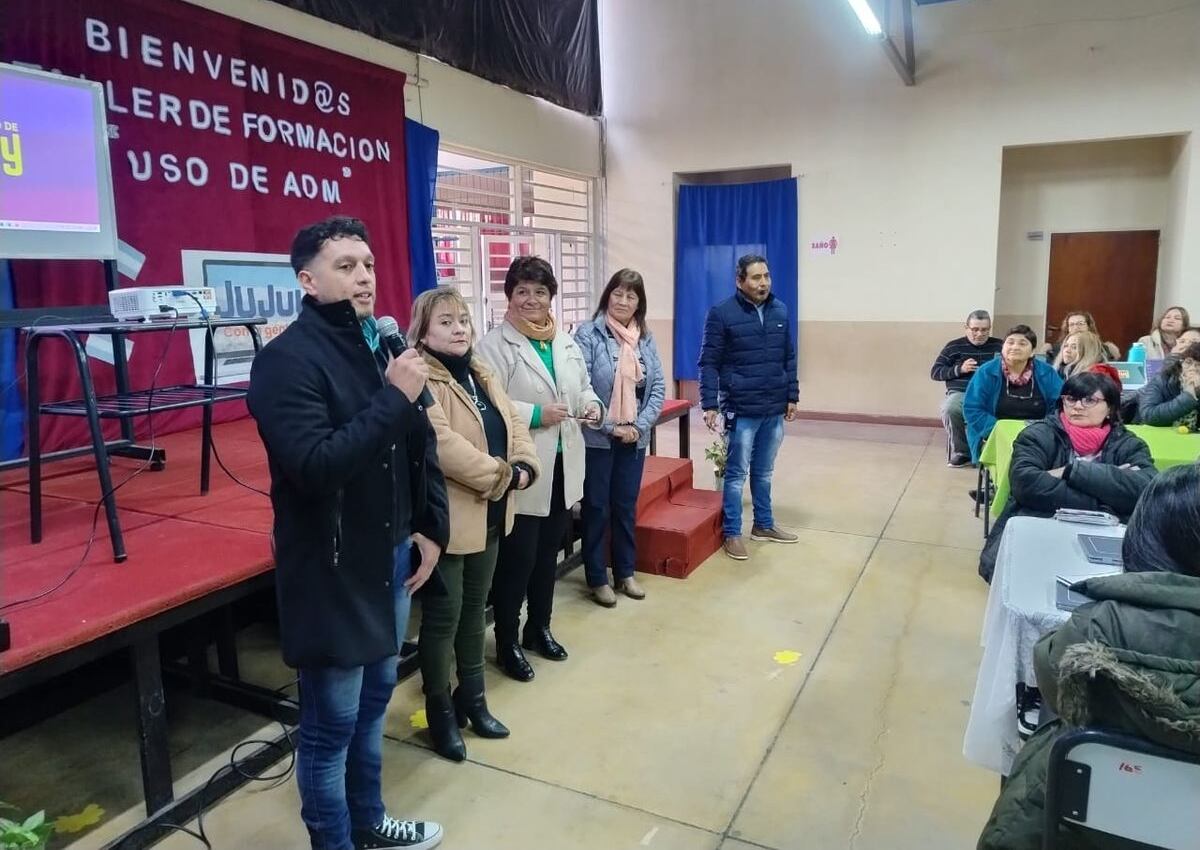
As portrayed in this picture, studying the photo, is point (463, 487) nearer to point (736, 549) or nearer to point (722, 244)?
point (736, 549)

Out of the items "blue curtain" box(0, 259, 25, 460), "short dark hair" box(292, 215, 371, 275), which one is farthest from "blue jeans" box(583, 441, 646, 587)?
"blue curtain" box(0, 259, 25, 460)

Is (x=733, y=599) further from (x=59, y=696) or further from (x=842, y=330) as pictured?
(x=842, y=330)

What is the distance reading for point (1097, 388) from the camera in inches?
118

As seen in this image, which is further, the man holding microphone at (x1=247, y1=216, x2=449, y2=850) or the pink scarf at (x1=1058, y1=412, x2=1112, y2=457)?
the pink scarf at (x1=1058, y1=412, x2=1112, y2=457)

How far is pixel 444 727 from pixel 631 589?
1346 mm

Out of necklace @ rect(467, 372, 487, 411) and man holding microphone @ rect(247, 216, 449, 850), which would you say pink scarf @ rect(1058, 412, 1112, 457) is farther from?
man holding microphone @ rect(247, 216, 449, 850)

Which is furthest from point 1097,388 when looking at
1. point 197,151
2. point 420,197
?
point 420,197

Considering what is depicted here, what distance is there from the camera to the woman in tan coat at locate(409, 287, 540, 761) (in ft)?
7.25

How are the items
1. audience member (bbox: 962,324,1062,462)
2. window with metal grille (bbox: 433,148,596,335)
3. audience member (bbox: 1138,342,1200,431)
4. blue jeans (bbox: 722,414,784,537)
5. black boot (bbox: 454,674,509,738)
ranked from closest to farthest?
black boot (bbox: 454,674,509,738), audience member (bbox: 1138,342,1200,431), blue jeans (bbox: 722,414,784,537), audience member (bbox: 962,324,1062,462), window with metal grille (bbox: 433,148,596,335)

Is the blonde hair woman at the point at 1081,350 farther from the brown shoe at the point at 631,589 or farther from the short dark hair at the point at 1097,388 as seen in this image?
the brown shoe at the point at 631,589

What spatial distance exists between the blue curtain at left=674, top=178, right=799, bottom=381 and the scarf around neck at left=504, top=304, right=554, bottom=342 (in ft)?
17.1

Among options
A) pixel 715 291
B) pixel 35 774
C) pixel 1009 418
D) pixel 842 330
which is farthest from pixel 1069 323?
pixel 35 774

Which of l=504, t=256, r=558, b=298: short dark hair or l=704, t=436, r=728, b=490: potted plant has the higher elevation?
l=504, t=256, r=558, b=298: short dark hair

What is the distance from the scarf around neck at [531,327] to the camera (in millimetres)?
2789
